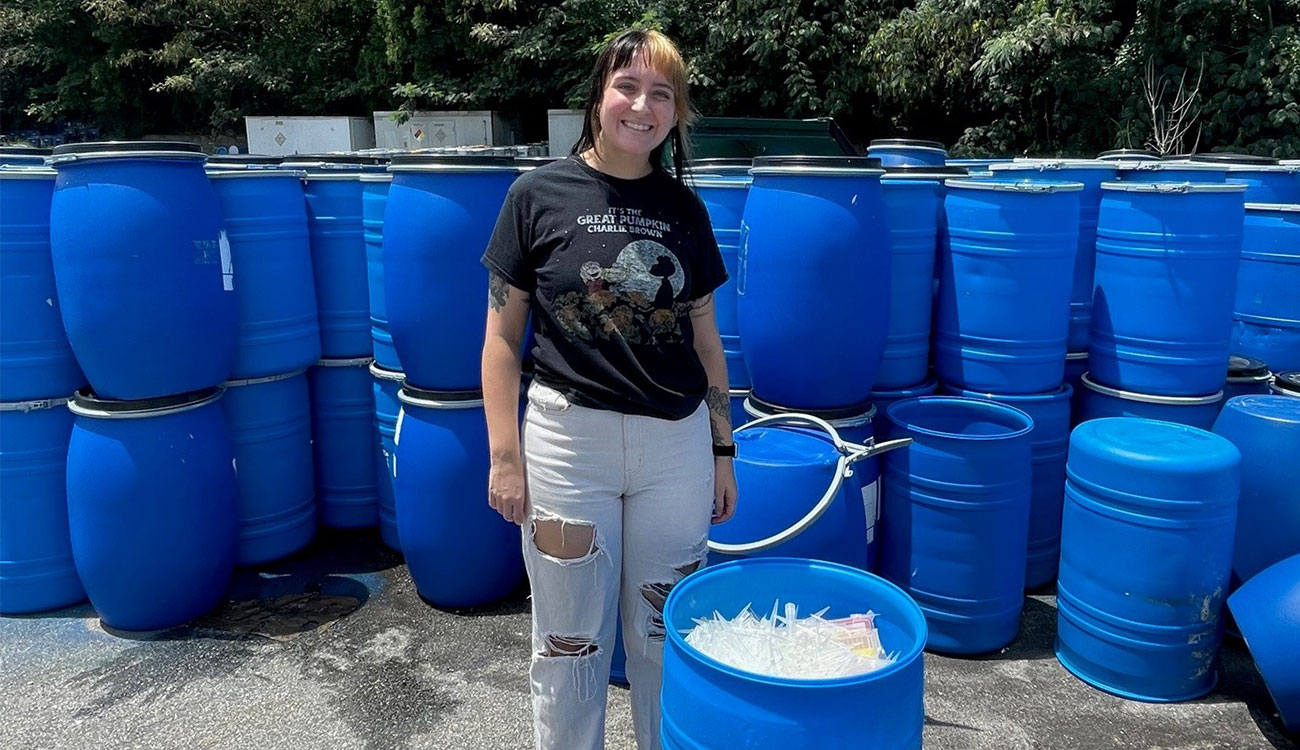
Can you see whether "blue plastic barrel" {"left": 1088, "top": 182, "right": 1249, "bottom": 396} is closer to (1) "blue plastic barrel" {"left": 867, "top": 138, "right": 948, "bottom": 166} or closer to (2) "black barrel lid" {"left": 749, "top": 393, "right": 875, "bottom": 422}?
(2) "black barrel lid" {"left": 749, "top": 393, "right": 875, "bottom": 422}

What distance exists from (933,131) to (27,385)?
1223cm

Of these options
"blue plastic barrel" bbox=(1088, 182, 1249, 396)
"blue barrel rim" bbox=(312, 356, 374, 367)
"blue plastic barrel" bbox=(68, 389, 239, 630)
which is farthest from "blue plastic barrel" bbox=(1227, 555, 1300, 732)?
"blue plastic barrel" bbox=(68, 389, 239, 630)

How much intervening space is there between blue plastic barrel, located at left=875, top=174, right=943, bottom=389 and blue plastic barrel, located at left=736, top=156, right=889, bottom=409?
0.19m

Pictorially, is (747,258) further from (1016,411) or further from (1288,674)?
(1288,674)

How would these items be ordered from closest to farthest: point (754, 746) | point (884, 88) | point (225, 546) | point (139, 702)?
point (754, 746) < point (139, 702) < point (225, 546) < point (884, 88)

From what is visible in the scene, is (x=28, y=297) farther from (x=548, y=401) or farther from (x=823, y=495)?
(x=823, y=495)

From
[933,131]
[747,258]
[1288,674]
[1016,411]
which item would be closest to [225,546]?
[747,258]

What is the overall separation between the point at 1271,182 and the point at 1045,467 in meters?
2.32

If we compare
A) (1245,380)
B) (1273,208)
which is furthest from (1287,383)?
(1273,208)

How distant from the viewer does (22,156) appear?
4.42 m

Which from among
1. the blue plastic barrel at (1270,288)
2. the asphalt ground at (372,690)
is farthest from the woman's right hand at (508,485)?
the blue plastic barrel at (1270,288)

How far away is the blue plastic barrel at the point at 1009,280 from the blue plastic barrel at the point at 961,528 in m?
0.26

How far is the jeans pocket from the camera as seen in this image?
6.18 ft

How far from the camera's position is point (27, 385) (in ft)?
10.7
